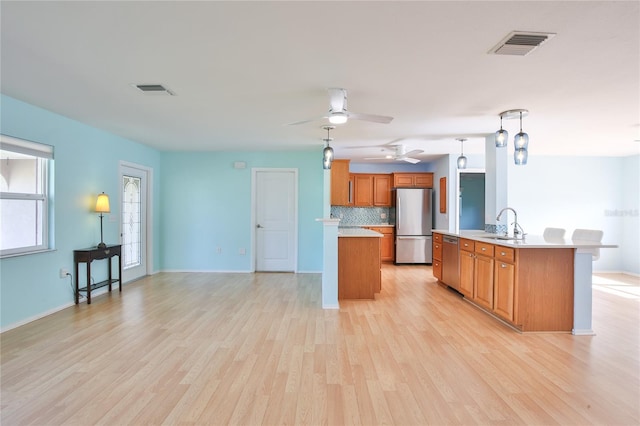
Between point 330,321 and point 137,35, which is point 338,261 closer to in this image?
point 330,321

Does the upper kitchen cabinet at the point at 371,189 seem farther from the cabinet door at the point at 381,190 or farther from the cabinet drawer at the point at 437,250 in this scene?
the cabinet drawer at the point at 437,250

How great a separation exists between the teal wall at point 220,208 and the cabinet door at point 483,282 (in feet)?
10.1

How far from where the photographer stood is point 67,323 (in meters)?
3.68

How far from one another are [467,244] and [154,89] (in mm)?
4116

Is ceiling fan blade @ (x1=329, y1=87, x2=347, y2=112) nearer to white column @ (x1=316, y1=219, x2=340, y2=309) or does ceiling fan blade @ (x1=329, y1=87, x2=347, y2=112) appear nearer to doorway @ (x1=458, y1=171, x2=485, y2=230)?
white column @ (x1=316, y1=219, x2=340, y2=309)

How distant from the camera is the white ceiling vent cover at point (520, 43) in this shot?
2146 millimetres

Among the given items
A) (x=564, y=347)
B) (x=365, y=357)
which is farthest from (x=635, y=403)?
(x=365, y=357)

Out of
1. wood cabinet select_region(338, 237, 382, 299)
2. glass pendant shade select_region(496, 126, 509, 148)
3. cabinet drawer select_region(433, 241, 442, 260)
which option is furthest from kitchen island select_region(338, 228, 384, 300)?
glass pendant shade select_region(496, 126, 509, 148)

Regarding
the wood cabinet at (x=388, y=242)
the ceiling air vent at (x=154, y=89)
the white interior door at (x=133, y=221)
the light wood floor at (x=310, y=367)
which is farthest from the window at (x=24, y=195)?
the wood cabinet at (x=388, y=242)

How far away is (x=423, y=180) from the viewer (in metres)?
7.96

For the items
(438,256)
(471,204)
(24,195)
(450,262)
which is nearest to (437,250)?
(438,256)

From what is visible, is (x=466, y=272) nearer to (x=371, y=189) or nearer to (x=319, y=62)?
(x=319, y=62)

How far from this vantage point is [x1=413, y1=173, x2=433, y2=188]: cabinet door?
7.95 metres

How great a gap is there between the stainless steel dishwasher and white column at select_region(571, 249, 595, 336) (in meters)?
1.55
